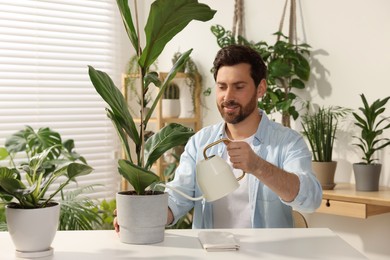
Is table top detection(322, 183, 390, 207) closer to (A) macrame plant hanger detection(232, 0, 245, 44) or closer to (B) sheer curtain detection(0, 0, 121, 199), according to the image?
(A) macrame plant hanger detection(232, 0, 245, 44)

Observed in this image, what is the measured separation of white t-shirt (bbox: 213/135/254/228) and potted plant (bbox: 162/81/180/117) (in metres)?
1.94

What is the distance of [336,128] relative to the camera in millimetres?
3621

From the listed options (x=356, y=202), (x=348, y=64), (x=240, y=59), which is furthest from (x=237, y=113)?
(x=348, y=64)

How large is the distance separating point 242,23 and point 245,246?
274cm

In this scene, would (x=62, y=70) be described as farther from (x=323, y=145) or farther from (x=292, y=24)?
(x=323, y=145)

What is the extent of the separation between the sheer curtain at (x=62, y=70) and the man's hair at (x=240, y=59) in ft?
7.17

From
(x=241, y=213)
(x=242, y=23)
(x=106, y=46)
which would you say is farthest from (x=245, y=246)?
(x=106, y=46)

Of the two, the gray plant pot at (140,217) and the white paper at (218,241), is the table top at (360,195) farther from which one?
the gray plant pot at (140,217)

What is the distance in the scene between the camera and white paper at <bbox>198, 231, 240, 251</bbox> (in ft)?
5.41

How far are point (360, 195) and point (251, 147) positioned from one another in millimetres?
842

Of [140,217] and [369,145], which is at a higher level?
[369,145]

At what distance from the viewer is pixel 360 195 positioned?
3096mm

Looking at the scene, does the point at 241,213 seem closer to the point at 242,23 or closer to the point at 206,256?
the point at 206,256

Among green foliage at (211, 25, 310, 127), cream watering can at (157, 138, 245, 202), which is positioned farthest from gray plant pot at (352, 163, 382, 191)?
cream watering can at (157, 138, 245, 202)
